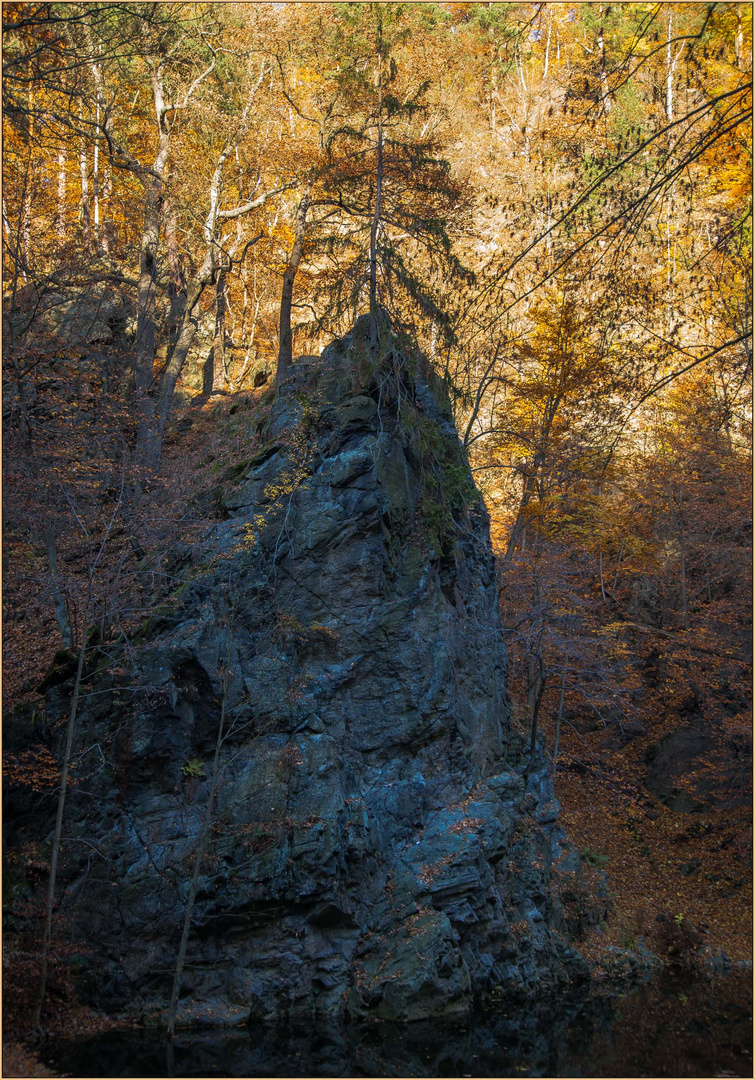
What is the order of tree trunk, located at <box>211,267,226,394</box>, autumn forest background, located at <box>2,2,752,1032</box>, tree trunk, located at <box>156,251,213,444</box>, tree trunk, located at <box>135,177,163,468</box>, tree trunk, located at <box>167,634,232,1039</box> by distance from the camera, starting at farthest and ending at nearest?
tree trunk, located at <box>211,267,226,394</box>, tree trunk, located at <box>156,251,213,444</box>, tree trunk, located at <box>135,177,163,468</box>, tree trunk, located at <box>167,634,232,1039</box>, autumn forest background, located at <box>2,2,752,1032</box>

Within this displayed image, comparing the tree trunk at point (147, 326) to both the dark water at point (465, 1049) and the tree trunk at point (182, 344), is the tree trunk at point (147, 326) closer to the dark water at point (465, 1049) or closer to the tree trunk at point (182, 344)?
the tree trunk at point (182, 344)

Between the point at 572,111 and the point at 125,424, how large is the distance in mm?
13301

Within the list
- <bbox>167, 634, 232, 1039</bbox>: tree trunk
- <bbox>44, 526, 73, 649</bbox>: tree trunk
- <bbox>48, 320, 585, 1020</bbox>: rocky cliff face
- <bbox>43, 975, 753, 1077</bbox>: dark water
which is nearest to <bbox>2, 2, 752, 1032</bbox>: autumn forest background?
<bbox>44, 526, 73, 649</bbox>: tree trunk

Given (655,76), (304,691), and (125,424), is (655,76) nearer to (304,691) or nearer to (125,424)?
(304,691)

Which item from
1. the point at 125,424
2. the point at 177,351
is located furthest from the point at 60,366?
the point at 177,351

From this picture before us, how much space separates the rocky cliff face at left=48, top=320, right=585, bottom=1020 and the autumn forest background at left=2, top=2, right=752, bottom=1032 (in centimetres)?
99

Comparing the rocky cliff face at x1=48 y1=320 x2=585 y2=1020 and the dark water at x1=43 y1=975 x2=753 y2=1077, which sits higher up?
the rocky cliff face at x1=48 y1=320 x2=585 y2=1020

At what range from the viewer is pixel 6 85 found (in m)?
6.74

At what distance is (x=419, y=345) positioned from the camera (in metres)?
10.5

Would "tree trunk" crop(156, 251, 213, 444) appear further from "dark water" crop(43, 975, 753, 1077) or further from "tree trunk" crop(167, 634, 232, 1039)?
"dark water" crop(43, 975, 753, 1077)

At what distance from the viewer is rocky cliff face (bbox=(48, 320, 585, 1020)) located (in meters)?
10.2

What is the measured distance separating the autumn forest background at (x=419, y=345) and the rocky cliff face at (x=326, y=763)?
38.9 inches

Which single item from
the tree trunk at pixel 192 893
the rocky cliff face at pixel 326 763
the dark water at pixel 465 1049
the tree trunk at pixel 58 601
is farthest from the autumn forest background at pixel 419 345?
the dark water at pixel 465 1049

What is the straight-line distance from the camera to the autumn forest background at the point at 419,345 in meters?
7.49
